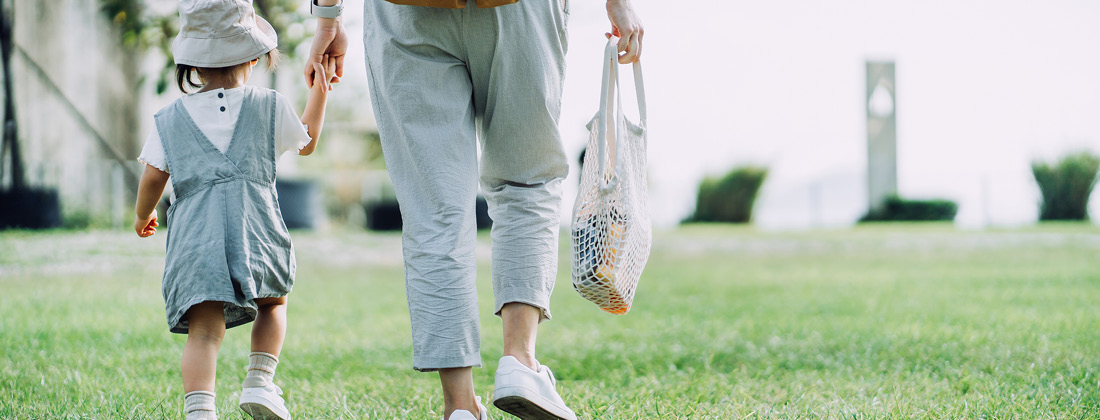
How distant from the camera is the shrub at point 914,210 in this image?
63.9 ft

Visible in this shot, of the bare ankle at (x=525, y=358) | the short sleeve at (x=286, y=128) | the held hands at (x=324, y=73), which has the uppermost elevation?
the held hands at (x=324, y=73)

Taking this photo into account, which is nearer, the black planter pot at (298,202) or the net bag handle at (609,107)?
the net bag handle at (609,107)

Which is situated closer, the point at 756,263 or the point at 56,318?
the point at 56,318

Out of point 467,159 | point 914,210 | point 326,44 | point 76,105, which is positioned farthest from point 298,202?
point 914,210

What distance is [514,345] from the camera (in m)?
1.89

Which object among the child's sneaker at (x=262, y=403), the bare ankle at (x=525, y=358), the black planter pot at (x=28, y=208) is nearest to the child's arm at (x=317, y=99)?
the child's sneaker at (x=262, y=403)

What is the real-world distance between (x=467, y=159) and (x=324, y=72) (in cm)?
38

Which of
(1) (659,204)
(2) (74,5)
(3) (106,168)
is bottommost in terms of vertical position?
(1) (659,204)

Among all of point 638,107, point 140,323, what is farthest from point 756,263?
point 638,107

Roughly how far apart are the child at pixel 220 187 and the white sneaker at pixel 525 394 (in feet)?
1.75

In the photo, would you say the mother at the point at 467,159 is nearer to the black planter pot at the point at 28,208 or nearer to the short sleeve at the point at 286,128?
the short sleeve at the point at 286,128

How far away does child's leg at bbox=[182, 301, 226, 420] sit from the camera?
193cm

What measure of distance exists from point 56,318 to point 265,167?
2819mm

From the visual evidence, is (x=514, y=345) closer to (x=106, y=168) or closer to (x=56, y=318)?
(x=56, y=318)
